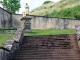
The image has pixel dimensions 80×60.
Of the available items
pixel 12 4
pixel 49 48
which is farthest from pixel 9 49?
pixel 12 4

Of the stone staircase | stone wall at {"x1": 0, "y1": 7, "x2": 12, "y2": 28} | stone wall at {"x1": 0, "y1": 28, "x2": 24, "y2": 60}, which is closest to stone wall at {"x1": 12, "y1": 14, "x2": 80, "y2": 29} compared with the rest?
stone wall at {"x1": 0, "y1": 7, "x2": 12, "y2": 28}

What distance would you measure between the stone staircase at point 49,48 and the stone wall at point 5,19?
13.3 meters

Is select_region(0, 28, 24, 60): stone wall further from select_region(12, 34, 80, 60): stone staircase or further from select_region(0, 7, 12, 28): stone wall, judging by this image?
select_region(0, 7, 12, 28): stone wall

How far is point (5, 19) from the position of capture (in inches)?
1008

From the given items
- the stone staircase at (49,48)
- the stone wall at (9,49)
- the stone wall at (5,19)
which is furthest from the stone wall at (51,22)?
the stone wall at (9,49)

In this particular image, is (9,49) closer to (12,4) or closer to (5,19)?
(5,19)

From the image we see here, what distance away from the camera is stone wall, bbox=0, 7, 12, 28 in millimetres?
23825

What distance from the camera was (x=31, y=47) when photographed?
10.3 m

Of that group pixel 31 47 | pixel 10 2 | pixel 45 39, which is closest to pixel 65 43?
pixel 45 39

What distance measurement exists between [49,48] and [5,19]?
16.9m

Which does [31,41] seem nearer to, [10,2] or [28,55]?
[28,55]

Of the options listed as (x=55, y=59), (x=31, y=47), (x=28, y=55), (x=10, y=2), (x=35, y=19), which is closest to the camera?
(x=55, y=59)

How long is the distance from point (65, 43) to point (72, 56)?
1.97 metres

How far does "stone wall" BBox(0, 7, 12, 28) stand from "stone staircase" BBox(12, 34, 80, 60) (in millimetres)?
13270
